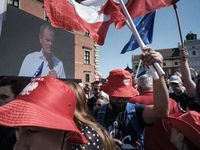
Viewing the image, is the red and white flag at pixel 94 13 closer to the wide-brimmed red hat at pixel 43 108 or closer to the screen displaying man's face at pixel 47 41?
the wide-brimmed red hat at pixel 43 108

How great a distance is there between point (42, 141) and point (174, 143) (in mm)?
1304

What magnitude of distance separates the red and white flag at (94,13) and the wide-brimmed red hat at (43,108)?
134cm

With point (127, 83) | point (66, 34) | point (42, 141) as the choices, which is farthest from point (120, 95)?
point (66, 34)

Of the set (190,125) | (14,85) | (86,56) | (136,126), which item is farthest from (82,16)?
(86,56)

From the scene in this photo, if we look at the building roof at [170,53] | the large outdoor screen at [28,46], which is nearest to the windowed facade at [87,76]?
the large outdoor screen at [28,46]

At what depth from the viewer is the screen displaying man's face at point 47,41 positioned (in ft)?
33.8

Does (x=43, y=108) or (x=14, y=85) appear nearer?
(x=43, y=108)

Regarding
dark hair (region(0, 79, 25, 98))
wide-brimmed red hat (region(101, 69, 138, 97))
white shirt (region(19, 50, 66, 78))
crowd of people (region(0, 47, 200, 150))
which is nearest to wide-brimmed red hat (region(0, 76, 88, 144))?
crowd of people (region(0, 47, 200, 150))

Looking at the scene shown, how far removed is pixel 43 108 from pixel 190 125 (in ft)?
4.24

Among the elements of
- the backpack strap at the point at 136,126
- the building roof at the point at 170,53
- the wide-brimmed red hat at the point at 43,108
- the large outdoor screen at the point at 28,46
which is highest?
the building roof at the point at 170,53

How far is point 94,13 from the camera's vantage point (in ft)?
7.51

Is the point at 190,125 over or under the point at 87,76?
under

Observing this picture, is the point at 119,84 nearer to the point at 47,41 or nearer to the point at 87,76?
the point at 47,41

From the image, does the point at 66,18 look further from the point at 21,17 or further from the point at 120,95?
the point at 21,17
